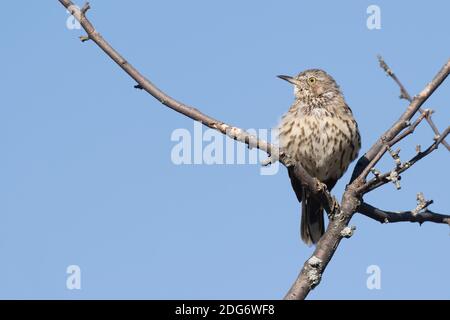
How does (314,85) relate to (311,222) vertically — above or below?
above

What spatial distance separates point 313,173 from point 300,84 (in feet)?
3.69

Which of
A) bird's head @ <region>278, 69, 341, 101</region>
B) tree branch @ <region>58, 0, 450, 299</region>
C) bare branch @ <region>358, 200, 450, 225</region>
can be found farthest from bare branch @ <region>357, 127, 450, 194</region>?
bird's head @ <region>278, 69, 341, 101</region>

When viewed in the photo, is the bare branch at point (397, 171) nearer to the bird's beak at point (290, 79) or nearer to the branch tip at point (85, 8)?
the branch tip at point (85, 8)

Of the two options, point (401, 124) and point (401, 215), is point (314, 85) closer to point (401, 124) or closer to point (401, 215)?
point (401, 215)

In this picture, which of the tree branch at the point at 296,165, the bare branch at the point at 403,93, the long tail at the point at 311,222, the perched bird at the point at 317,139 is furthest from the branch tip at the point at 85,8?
the long tail at the point at 311,222

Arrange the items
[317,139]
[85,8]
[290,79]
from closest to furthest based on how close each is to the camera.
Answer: [85,8], [317,139], [290,79]

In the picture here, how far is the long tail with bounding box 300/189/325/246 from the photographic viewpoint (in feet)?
26.3

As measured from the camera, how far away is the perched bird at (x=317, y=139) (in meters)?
7.66

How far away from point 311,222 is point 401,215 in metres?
2.96

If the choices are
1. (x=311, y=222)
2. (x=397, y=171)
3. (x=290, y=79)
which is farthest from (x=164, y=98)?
(x=290, y=79)

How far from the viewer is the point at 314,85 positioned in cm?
845
